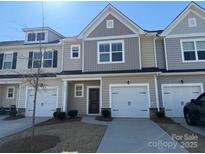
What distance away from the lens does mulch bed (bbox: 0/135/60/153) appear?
7117 millimetres

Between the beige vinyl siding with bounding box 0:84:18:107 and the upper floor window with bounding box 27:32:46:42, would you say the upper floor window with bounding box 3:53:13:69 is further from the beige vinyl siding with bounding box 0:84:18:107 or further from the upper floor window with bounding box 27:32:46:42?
the upper floor window with bounding box 27:32:46:42

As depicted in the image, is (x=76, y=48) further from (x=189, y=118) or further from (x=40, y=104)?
(x=189, y=118)

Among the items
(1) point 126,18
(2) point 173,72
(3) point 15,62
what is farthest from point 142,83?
(3) point 15,62

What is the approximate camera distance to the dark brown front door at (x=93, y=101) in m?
16.8

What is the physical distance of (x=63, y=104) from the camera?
51.3 feet

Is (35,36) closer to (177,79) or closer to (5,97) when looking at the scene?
(5,97)

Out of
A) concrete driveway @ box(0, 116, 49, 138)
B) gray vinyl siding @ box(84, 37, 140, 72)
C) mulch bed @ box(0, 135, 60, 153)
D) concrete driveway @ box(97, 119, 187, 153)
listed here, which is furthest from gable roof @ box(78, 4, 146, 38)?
mulch bed @ box(0, 135, 60, 153)

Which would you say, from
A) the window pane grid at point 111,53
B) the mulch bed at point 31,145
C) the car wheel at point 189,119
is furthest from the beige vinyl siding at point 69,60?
the car wheel at point 189,119

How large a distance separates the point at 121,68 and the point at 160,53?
3672 mm

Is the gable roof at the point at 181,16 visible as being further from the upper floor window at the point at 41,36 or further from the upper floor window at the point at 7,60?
the upper floor window at the point at 7,60

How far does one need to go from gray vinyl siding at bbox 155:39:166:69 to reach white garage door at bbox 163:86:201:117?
6.70 ft

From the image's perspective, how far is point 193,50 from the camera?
15484 mm

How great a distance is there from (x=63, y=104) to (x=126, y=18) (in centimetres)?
880

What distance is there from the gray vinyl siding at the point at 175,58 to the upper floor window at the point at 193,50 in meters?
0.34
